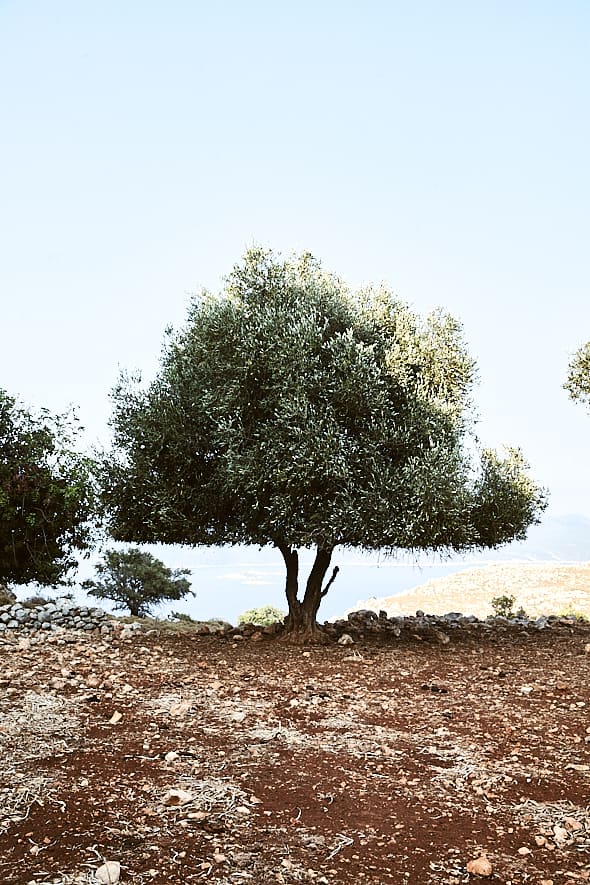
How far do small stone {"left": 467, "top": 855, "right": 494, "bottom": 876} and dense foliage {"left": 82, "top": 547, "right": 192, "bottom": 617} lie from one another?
15769 millimetres

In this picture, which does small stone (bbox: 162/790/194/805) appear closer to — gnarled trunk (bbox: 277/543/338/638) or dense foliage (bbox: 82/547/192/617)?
gnarled trunk (bbox: 277/543/338/638)

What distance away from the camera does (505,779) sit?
261 inches

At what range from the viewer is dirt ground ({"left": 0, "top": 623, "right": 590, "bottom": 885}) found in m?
5.04

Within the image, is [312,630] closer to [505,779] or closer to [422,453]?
[422,453]

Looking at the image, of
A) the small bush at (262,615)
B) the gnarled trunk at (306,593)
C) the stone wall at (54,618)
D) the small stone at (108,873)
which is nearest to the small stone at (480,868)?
the small stone at (108,873)

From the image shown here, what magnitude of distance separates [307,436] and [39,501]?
774 cm

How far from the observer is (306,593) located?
14828 millimetres

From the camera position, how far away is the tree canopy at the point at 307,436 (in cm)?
1275

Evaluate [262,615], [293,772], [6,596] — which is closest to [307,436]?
[293,772]

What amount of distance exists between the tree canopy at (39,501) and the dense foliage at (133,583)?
6.00 ft

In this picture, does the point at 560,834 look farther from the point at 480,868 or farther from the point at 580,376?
the point at 580,376

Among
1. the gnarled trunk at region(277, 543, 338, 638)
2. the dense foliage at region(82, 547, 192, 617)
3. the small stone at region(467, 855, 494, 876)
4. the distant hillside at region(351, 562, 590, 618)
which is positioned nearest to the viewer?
the small stone at region(467, 855, 494, 876)

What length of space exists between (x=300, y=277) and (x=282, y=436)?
3.66m

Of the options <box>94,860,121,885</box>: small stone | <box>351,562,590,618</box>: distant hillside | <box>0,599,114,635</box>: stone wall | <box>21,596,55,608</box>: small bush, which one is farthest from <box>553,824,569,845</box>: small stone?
<box>351,562,590,618</box>: distant hillside
